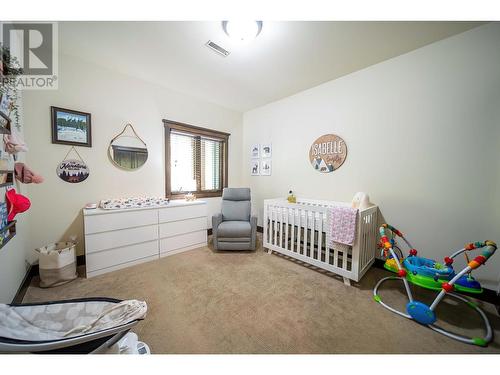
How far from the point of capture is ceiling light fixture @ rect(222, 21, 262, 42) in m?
1.51

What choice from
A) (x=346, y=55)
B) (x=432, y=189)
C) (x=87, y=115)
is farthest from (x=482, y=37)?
(x=87, y=115)

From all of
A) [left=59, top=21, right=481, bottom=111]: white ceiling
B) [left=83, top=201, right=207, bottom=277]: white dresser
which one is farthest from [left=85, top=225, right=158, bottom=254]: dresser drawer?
[left=59, top=21, right=481, bottom=111]: white ceiling

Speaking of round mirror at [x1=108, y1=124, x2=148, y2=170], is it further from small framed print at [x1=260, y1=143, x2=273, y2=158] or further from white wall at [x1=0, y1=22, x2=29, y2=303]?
small framed print at [x1=260, y1=143, x2=273, y2=158]

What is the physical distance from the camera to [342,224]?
188cm

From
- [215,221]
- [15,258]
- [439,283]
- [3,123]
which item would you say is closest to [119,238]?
[15,258]

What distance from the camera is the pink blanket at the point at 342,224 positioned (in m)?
1.81

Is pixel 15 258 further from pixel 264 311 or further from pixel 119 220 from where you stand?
pixel 264 311

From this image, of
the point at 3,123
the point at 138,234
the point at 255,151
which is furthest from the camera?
the point at 255,151

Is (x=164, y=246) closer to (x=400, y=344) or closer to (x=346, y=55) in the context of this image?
(x=400, y=344)

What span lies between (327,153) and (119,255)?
317 centimetres

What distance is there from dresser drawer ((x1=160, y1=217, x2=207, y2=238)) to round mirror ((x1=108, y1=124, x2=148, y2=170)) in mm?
1032
